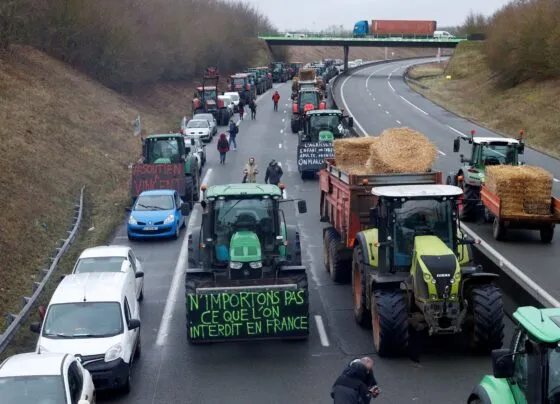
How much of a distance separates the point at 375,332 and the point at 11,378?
620 cm

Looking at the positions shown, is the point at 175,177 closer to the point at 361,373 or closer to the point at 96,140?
the point at 96,140

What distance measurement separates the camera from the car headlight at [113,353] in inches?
513

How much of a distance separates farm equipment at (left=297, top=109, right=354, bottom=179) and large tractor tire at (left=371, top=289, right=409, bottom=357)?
2020 cm

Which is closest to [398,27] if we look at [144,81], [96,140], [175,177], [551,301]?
[144,81]

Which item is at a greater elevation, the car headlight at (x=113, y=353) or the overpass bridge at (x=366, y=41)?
the overpass bridge at (x=366, y=41)

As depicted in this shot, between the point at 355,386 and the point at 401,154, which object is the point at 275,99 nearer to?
the point at 401,154

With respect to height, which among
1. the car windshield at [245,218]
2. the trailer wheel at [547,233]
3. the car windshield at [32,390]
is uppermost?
the car windshield at [245,218]

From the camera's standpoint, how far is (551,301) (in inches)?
583

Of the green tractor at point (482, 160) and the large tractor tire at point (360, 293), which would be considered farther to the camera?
the green tractor at point (482, 160)

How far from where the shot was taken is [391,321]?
44.4 feet

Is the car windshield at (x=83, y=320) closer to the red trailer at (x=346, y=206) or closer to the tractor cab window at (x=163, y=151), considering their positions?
the red trailer at (x=346, y=206)

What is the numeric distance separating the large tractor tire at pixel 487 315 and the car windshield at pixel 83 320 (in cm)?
569

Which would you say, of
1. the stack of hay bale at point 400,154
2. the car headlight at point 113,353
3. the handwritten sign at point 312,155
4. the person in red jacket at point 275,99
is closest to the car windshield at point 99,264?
the car headlight at point 113,353

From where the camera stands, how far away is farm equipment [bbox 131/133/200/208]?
95.8ft
